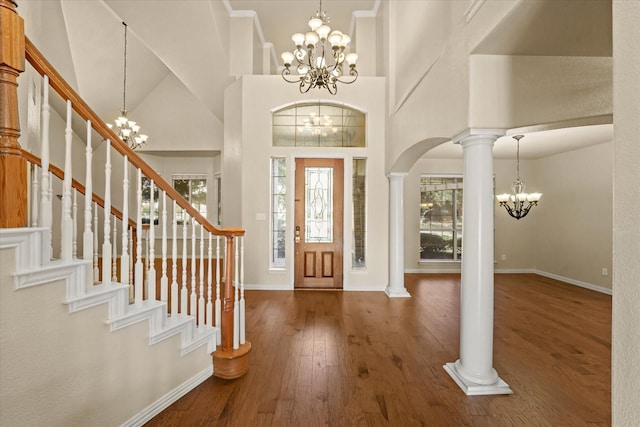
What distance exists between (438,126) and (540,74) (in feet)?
2.81

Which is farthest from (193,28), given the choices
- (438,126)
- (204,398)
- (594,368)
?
(594,368)

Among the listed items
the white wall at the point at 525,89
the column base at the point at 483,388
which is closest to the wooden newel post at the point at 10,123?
the white wall at the point at 525,89

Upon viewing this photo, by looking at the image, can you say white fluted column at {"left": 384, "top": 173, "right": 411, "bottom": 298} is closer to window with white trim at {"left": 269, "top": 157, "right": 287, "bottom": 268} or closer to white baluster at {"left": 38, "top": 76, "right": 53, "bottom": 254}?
window with white trim at {"left": 269, "top": 157, "right": 287, "bottom": 268}

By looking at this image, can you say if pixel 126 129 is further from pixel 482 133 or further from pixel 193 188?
pixel 482 133

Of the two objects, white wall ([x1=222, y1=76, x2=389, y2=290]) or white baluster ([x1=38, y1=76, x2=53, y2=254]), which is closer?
white baluster ([x1=38, y1=76, x2=53, y2=254])

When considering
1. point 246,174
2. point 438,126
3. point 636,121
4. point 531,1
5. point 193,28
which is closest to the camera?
point 636,121

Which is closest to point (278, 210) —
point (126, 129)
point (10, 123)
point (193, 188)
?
point (126, 129)

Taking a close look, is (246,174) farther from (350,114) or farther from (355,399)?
(355,399)

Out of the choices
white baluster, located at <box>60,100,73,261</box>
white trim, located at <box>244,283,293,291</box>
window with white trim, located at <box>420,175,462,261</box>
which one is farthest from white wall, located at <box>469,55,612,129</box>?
window with white trim, located at <box>420,175,462,261</box>

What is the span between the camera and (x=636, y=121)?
1.07 m

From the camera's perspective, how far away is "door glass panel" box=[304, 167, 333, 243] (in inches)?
226

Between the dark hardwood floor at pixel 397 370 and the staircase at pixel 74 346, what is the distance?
0.29m

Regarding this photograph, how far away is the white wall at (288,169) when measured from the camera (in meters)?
5.66

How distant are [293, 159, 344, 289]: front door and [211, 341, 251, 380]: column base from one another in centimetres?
310
